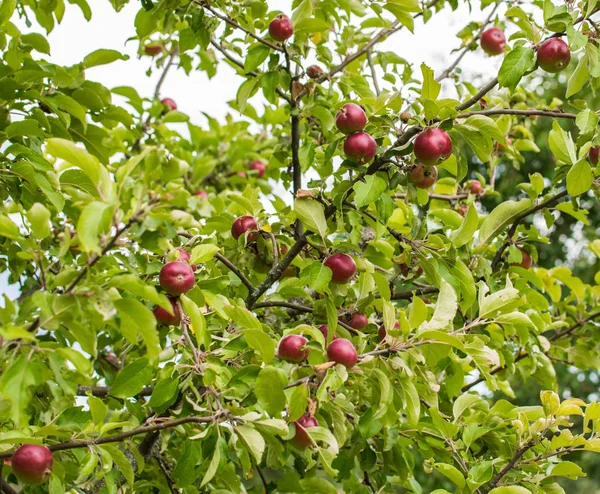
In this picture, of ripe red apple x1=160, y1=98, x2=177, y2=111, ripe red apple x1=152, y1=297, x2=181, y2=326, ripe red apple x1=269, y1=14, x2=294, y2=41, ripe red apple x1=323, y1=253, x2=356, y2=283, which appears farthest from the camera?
ripe red apple x1=160, y1=98, x2=177, y2=111

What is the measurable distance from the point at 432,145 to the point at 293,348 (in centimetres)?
47

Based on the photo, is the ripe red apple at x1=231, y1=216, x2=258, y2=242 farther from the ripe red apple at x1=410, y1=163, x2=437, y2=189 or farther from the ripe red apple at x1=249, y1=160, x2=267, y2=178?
the ripe red apple at x1=249, y1=160, x2=267, y2=178

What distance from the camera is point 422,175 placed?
1458 mm

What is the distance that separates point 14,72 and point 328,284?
0.90m

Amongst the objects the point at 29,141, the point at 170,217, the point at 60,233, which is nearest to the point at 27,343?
→ the point at 170,217

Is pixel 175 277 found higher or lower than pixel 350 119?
lower

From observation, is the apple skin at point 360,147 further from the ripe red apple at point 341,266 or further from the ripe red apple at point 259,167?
the ripe red apple at point 259,167

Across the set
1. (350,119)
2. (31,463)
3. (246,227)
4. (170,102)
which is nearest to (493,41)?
(350,119)

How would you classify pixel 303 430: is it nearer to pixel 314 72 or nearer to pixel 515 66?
pixel 515 66

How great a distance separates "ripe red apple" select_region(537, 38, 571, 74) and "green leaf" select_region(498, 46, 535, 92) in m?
0.03

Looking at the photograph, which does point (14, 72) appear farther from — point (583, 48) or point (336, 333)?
point (583, 48)

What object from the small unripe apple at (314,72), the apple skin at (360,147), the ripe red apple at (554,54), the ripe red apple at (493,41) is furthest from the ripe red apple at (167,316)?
the ripe red apple at (493,41)

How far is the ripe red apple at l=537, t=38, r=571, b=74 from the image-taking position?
4.86ft

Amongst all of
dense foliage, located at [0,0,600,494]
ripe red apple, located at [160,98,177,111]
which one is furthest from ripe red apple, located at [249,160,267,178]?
dense foliage, located at [0,0,600,494]
